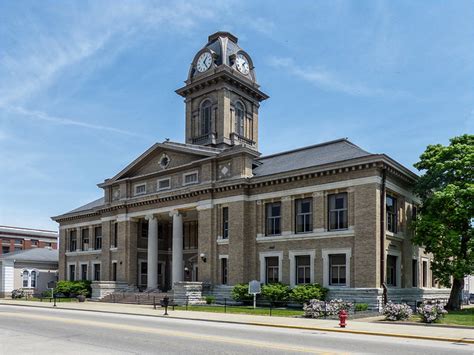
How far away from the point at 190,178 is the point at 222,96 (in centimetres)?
1185

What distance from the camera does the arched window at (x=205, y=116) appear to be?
52.3 m

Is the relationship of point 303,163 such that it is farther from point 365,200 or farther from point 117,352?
point 117,352

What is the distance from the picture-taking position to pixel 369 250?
A: 31.5m

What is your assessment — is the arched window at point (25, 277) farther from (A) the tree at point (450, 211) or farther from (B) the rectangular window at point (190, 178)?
(A) the tree at point (450, 211)

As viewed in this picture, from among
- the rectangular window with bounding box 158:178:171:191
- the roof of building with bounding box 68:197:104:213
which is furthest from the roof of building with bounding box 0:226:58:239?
the rectangular window with bounding box 158:178:171:191

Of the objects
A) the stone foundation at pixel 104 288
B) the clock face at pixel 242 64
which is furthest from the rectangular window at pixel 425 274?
the clock face at pixel 242 64

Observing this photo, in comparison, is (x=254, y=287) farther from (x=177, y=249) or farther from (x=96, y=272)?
(x=96, y=272)

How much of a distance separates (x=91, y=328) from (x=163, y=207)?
24.3 metres

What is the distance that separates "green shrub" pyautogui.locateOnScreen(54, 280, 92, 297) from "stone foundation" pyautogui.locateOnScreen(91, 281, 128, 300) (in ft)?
9.81

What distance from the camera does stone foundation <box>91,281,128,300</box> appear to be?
1786 inches

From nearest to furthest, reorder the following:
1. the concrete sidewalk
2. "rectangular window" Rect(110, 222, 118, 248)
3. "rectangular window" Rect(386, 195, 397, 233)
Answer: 1. the concrete sidewalk
2. "rectangular window" Rect(386, 195, 397, 233)
3. "rectangular window" Rect(110, 222, 118, 248)

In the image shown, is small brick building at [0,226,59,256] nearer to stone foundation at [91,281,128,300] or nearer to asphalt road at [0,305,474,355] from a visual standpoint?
stone foundation at [91,281,128,300]

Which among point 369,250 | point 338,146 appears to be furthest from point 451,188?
point 338,146

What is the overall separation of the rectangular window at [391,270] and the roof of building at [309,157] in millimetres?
7391
